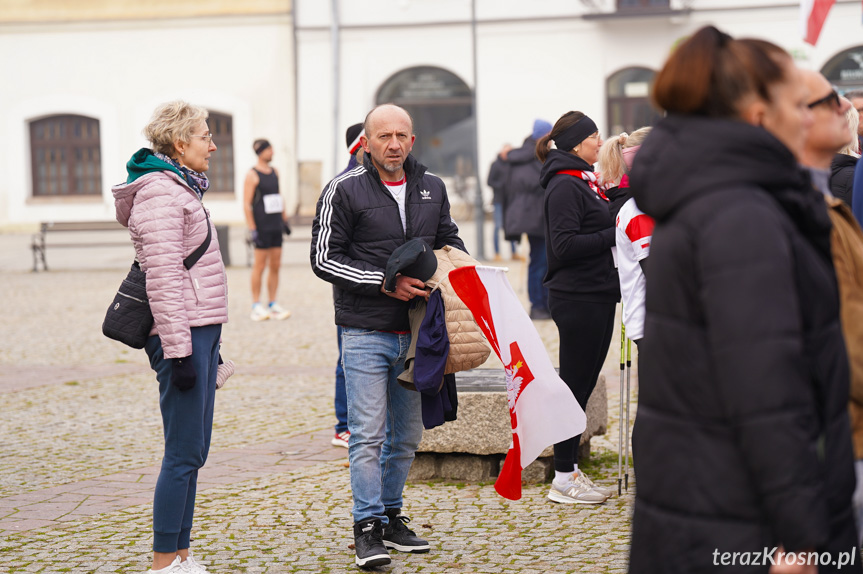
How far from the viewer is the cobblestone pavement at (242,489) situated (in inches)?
182

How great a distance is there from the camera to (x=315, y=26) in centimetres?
2859

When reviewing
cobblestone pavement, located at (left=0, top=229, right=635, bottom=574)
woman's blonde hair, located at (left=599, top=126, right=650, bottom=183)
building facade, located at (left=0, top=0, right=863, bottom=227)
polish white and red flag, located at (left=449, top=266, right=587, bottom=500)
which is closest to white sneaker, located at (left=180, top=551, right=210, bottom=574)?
cobblestone pavement, located at (left=0, top=229, right=635, bottom=574)

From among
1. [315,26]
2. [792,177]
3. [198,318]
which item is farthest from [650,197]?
[315,26]

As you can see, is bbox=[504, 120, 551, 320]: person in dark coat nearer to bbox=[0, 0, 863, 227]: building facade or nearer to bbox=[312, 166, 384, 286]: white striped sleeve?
bbox=[312, 166, 384, 286]: white striped sleeve

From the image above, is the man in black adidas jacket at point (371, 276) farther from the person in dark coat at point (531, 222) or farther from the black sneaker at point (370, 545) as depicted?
the person in dark coat at point (531, 222)

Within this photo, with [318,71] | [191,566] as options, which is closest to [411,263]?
[191,566]

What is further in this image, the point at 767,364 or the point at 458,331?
the point at 458,331

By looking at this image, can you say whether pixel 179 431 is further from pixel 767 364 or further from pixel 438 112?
pixel 438 112

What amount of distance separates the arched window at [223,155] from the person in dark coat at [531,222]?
61.0 feet

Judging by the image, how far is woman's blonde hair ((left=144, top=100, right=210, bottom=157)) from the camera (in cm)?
423

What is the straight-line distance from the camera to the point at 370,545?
14.6 ft

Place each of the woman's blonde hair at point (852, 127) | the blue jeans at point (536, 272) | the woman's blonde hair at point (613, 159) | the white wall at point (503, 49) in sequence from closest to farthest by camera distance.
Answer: the woman's blonde hair at point (852, 127) < the woman's blonde hair at point (613, 159) < the blue jeans at point (536, 272) < the white wall at point (503, 49)

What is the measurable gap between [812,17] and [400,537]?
5.99 metres

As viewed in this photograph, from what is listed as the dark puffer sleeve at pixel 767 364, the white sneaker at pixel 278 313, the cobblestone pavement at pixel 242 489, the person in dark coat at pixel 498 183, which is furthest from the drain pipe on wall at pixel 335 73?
the dark puffer sleeve at pixel 767 364
